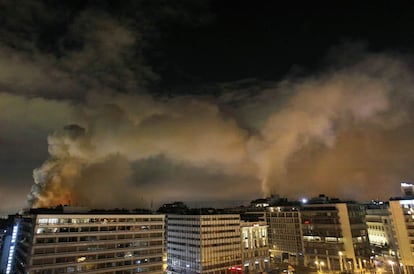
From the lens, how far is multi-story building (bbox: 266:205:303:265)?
14475 cm

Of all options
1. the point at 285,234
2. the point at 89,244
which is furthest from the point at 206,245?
the point at 89,244

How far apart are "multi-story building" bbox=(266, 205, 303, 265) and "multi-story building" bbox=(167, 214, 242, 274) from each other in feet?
106

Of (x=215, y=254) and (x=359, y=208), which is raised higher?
(x=359, y=208)

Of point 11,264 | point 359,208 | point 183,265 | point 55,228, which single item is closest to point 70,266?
point 55,228

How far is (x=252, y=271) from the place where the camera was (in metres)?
134

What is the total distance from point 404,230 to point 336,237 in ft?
88.7

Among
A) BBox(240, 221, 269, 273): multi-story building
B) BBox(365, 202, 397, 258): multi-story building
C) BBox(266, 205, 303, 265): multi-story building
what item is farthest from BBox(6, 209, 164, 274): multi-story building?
BBox(365, 202, 397, 258): multi-story building

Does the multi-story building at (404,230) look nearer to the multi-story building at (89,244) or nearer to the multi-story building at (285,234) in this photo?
the multi-story building at (285,234)

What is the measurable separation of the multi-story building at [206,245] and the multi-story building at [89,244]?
22.4 meters

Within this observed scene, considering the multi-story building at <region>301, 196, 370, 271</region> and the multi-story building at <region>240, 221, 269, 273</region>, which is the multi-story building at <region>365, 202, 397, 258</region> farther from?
the multi-story building at <region>240, 221, 269, 273</region>

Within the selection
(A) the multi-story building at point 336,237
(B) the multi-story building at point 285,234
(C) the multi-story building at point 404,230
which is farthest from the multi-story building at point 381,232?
(B) the multi-story building at point 285,234

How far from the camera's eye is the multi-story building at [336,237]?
124750mm

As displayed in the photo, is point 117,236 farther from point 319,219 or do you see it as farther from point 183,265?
point 319,219

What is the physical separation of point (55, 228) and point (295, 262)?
376 ft
